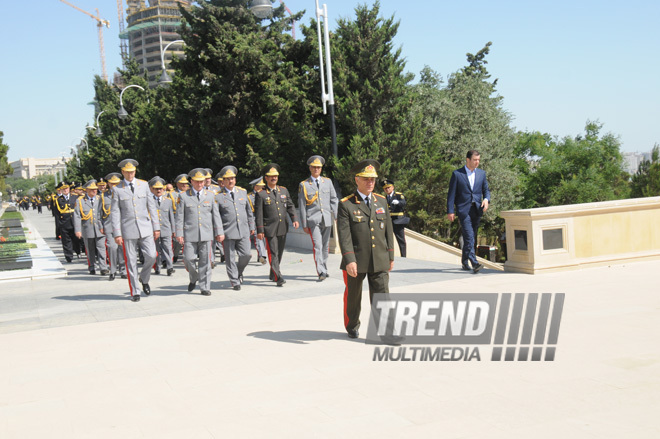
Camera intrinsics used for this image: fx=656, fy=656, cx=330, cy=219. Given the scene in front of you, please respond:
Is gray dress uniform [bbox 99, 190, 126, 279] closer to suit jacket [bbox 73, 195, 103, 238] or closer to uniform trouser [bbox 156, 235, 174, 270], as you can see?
suit jacket [bbox 73, 195, 103, 238]

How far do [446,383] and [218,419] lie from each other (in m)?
1.80

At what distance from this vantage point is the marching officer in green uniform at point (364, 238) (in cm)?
663

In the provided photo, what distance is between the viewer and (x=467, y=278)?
1017 centimetres

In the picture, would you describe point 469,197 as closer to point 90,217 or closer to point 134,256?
point 134,256

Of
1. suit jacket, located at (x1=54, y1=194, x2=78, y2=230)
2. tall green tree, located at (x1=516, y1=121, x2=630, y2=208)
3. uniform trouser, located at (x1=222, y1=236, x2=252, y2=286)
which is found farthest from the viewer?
tall green tree, located at (x1=516, y1=121, x2=630, y2=208)

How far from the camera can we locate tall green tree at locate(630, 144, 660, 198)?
5047 centimetres

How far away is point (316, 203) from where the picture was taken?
11.4 m

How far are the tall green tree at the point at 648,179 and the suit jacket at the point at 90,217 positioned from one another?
45792 mm

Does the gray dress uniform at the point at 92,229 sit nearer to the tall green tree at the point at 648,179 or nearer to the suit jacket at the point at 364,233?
the suit jacket at the point at 364,233

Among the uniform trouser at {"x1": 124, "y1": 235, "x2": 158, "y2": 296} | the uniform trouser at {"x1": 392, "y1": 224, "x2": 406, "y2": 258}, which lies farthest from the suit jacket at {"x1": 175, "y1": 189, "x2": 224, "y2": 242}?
the uniform trouser at {"x1": 392, "y1": 224, "x2": 406, "y2": 258}

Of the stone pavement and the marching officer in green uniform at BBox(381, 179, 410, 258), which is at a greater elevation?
the marching officer in green uniform at BBox(381, 179, 410, 258)

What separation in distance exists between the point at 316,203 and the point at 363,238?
4.83 m

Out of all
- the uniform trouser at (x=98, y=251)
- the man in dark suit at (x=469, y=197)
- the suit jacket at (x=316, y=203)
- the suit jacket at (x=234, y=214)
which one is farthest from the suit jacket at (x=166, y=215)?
the man in dark suit at (x=469, y=197)

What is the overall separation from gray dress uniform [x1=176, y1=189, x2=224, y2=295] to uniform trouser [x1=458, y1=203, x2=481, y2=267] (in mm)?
3990
